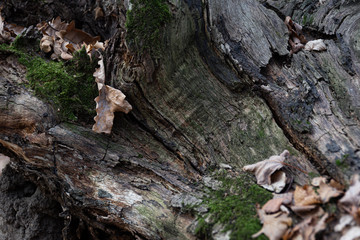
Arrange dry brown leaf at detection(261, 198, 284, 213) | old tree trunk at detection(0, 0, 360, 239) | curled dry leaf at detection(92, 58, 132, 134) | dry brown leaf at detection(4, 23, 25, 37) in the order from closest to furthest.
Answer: dry brown leaf at detection(261, 198, 284, 213), old tree trunk at detection(0, 0, 360, 239), curled dry leaf at detection(92, 58, 132, 134), dry brown leaf at detection(4, 23, 25, 37)

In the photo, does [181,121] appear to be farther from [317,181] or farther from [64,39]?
[64,39]

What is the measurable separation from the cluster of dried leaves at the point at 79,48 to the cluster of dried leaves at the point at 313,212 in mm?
1434

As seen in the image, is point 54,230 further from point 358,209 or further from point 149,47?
point 358,209

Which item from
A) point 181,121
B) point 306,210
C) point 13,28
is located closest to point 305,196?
point 306,210

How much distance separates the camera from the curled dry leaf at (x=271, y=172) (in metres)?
2.20

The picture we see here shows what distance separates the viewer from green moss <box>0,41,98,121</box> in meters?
2.79

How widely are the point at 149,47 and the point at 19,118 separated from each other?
4.47 feet

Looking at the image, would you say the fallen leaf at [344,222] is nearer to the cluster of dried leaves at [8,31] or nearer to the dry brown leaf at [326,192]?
the dry brown leaf at [326,192]

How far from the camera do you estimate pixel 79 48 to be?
3562 millimetres

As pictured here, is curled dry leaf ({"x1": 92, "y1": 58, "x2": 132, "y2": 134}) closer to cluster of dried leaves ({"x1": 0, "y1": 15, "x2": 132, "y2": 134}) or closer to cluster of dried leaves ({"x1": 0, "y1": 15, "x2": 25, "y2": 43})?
cluster of dried leaves ({"x1": 0, "y1": 15, "x2": 132, "y2": 134})

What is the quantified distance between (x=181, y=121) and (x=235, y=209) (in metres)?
0.99

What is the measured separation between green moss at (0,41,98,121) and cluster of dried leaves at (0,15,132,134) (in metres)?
0.14

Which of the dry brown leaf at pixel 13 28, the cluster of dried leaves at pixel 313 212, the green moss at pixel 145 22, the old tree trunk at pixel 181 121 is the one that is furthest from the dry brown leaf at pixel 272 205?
the dry brown leaf at pixel 13 28

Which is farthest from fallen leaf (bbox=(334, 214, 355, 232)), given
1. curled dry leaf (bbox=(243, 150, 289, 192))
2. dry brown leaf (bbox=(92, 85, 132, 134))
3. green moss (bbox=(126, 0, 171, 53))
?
green moss (bbox=(126, 0, 171, 53))
